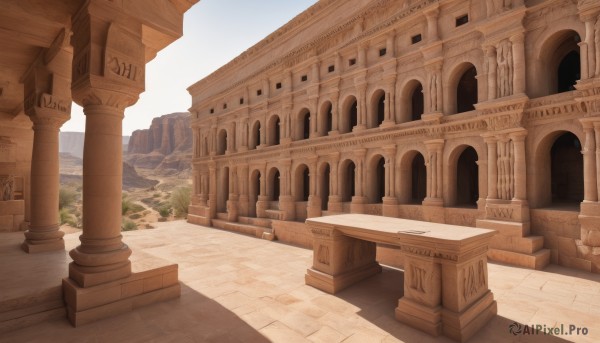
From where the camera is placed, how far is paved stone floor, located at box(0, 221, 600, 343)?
15.9 ft

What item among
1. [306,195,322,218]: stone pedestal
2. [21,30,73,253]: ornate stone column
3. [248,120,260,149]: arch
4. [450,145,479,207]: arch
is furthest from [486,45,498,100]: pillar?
[248,120,260,149]: arch

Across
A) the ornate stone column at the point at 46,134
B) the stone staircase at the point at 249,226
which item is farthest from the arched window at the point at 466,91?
the ornate stone column at the point at 46,134

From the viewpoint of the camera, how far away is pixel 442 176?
463 inches

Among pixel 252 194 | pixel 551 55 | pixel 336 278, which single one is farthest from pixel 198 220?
pixel 551 55

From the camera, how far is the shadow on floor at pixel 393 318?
16.1 feet

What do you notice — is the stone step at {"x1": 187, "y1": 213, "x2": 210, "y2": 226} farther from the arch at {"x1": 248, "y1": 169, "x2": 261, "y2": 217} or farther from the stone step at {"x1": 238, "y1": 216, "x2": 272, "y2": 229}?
the arch at {"x1": 248, "y1": 169, "x2": 261, "y2": 217}

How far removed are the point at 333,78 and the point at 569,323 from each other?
13.2 metres

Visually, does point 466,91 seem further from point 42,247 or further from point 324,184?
point 42,247

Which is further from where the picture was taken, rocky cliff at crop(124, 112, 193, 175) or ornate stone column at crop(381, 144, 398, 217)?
rocky cliff at crop(124, 112, 193, 175)

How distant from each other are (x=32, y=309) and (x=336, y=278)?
590 cm

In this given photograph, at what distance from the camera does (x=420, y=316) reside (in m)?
5.19

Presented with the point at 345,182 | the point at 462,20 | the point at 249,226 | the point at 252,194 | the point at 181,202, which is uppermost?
the point at 462,20

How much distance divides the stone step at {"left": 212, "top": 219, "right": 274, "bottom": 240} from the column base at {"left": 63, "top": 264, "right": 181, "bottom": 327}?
30.7 feet

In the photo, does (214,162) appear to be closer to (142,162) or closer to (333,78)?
(333,78)
